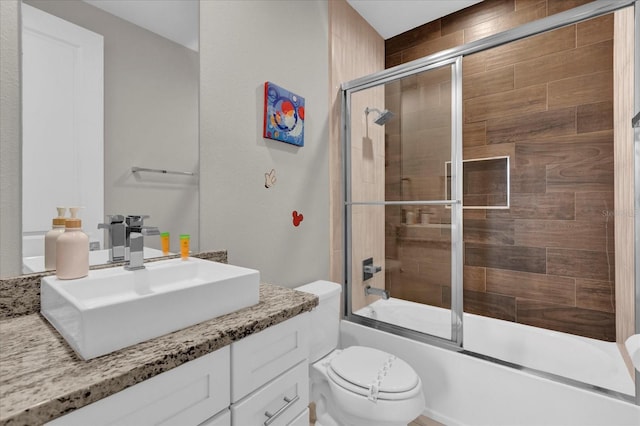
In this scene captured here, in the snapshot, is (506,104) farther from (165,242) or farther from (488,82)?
(165,242)

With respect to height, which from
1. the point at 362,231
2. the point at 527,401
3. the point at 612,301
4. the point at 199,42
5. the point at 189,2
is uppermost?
the point at 189,2

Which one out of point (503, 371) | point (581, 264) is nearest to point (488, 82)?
point (581, 264)

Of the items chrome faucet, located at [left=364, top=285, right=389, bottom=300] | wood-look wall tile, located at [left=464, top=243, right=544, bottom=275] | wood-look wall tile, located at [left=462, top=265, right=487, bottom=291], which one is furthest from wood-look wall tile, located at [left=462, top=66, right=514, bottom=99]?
chrome faucet, located at [left=364, top=285, right=389, bottom=300]

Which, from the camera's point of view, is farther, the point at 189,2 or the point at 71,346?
the point at 189,2

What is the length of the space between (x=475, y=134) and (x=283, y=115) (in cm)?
159

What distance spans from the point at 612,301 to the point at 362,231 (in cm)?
160

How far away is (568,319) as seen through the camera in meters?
2.03

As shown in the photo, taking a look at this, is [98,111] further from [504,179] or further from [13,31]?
[504,179]

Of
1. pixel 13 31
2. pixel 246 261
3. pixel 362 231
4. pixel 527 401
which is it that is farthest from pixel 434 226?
pixel 13 31

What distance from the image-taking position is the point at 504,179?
2.25 metres

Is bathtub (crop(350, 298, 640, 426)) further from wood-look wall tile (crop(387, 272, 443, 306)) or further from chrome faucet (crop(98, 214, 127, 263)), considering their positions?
chrome faucet (crop(98, 214, 127, 263))

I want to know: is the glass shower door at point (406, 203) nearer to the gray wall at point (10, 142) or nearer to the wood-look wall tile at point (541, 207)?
the wood-look wall tile at point (541, 207)

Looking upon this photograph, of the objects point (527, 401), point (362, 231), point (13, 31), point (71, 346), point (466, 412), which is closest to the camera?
point (71, 346)

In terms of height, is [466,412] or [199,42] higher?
[199,42]
